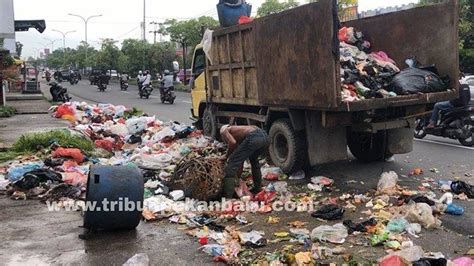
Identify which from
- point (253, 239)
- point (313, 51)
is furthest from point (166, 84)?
point (253, 239)

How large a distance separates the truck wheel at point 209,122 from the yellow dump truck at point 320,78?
3.75 feet

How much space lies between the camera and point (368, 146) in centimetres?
830

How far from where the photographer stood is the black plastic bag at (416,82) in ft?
23.3

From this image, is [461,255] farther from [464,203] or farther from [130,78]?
[130,78]

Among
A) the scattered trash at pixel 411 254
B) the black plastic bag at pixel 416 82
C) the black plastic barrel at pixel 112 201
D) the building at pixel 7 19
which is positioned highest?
the building at pixel 7 19

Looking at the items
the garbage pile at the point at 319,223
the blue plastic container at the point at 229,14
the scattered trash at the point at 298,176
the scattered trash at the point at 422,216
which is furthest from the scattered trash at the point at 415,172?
the blue plastic container at the point at 229,14

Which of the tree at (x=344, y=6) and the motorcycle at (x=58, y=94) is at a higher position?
the tree at (x=344, y=6)

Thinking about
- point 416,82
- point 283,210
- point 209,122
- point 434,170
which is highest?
point 416,82

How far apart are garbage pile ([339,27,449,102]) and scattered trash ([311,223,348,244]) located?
81.3 inches

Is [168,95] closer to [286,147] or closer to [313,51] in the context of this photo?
[286,147]

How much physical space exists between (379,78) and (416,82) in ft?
1.73

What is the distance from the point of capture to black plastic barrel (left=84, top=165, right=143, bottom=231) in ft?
16.1

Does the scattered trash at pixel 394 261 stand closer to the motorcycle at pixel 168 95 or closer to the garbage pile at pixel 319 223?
the garbage pile at pixel 319 223

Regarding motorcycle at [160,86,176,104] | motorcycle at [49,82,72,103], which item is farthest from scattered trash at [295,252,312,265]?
motorcycle at [49,82,72,103]
